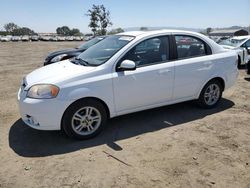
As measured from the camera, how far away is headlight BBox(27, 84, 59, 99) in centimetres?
406

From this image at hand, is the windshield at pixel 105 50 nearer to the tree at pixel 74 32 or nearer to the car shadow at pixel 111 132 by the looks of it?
the car shadow at pixel 111 132

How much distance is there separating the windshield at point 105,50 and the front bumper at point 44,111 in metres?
0.99

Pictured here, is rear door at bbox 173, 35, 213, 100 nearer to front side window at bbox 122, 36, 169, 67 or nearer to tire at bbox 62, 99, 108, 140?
front side window at bbox 122, 36, 169, 67

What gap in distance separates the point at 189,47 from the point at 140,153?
2.51m

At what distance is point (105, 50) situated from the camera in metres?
4.95

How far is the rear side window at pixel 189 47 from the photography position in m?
5.20

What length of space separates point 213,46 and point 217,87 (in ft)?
2.89

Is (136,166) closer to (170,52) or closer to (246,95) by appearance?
(170,52)

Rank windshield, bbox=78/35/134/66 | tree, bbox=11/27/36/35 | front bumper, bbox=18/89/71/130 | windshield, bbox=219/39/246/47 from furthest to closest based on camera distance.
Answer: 1. tree, bbox=11/27/36/35
2. windshield, bbox=219/39/246/47
3. windshield, bbox=78/35/134/66
4. front bumper, bbox=18/89/71/130

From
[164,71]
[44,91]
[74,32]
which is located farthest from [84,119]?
[74,32]

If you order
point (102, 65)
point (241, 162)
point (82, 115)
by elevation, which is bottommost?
point (241, 162)

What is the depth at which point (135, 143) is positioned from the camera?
14.1ft

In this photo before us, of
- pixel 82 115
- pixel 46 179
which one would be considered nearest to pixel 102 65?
pixel 82 115

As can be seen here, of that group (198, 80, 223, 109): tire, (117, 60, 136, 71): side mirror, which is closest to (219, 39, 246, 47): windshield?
(198, 80, 223, 109): tire
